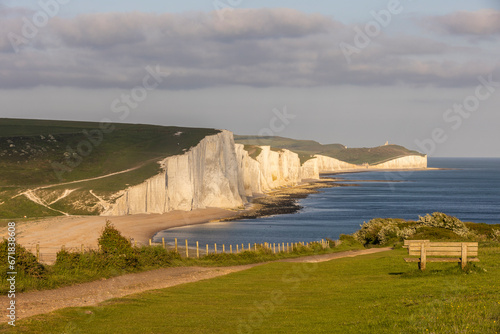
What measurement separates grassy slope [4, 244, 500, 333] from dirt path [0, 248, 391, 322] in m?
1.22

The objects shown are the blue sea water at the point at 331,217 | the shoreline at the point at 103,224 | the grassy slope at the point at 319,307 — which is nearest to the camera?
the grassy slope at the point at 319,307

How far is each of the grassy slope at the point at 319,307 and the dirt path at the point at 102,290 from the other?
122cm

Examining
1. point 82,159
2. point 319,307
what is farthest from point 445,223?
point 82,159

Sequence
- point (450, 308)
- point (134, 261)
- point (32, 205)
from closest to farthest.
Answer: point (450, 308) < point (134, 261) < point (32, 205)

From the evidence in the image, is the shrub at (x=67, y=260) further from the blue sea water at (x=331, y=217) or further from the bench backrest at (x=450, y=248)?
the blue sea water at (x=331, y=217)

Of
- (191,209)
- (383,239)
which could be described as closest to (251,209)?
(191,209)

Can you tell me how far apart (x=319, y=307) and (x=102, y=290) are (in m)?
9.40

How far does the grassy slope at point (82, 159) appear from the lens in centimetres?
7456

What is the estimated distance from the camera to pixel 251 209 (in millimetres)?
97312

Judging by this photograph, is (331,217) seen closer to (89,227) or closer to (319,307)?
(89,227)

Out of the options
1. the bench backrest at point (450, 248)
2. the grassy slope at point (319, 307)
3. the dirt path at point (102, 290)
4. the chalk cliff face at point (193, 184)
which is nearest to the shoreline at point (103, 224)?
the chalk cliff face at point (193, 184)

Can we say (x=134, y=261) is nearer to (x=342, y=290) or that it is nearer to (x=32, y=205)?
(x=342, y=290)

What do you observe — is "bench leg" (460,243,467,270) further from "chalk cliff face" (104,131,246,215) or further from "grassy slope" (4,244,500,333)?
"chalk cliff face" (104,131,246,215)

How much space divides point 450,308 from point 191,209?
3002 inches
